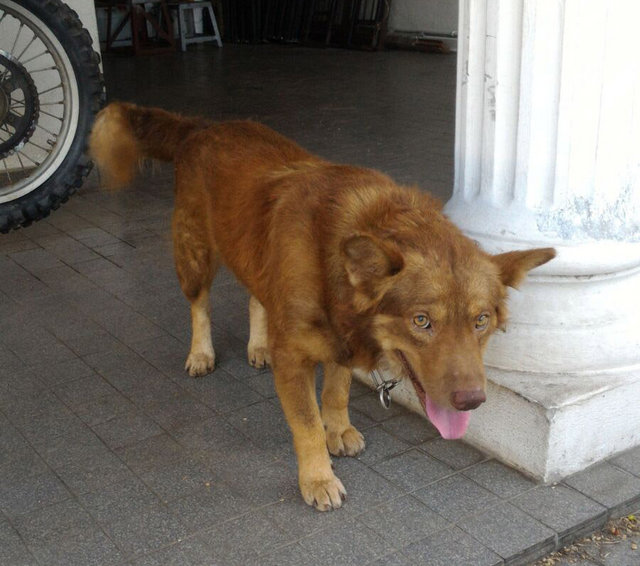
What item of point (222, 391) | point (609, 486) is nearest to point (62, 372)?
point (222, 391)

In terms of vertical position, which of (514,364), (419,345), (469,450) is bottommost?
(469,450)

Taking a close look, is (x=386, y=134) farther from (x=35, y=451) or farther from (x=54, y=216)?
(x=35, y=451)

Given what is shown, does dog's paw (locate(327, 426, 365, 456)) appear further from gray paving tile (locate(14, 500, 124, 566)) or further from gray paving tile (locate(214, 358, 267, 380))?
gray paving tile (locate(14, 500, 124, 566))

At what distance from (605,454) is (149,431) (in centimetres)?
192

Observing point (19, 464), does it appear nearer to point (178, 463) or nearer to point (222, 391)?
point (178, 463)

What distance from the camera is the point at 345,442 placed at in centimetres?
380

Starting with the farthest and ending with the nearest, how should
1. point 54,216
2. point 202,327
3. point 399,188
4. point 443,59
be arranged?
point 443,59 → point 54,216 → point 202,327 → point 399,188

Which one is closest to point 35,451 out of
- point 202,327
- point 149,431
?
point 149,431

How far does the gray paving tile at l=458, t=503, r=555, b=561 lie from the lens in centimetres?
319

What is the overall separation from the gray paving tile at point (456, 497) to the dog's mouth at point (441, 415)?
18.2 inches

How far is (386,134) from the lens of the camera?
9914 mm

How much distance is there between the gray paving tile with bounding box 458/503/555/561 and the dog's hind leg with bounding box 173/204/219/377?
1.71m

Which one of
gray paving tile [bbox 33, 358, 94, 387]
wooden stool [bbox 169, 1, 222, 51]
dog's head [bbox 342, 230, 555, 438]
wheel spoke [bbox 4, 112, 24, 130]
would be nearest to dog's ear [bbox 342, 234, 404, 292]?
dog's head [bbox 342, 230, 555, 438]

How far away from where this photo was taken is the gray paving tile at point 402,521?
324 centimetres
